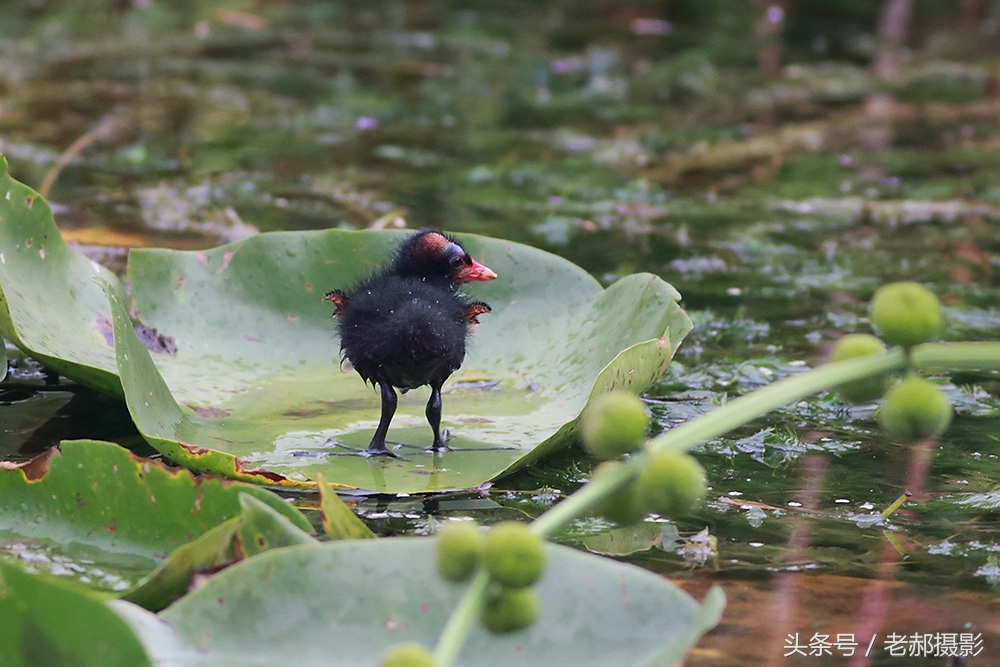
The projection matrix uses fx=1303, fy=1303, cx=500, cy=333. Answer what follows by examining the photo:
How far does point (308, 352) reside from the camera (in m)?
3.44

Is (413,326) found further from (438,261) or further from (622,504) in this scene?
(622,504)

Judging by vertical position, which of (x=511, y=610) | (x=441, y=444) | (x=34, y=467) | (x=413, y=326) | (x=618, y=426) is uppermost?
(x=618, y=426)

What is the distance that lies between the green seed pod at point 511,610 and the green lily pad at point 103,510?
2.98 ft

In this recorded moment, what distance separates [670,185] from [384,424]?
3835mm

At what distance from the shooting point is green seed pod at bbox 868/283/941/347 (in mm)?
1267

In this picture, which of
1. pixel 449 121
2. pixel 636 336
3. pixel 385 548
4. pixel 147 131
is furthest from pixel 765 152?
pixel 385 548

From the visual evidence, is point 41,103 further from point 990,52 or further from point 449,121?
point 990,52

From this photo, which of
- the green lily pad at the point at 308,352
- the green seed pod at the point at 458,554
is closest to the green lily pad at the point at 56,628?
the green seed pod at the point at 458,554

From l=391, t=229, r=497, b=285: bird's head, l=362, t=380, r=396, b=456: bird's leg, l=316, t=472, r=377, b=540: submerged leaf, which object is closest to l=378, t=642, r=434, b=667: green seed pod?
l=316, t=472, r=377, b=540: submerged leaf

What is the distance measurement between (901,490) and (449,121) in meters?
5.31

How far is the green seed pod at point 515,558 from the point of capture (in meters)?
1.11

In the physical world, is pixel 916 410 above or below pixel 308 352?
above

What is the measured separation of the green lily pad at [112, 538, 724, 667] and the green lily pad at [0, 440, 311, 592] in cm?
36

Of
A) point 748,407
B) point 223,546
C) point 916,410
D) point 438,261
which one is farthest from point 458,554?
point 438,261
